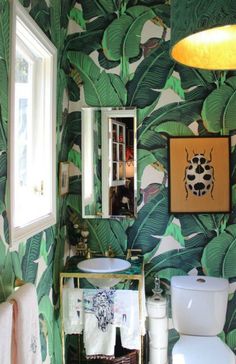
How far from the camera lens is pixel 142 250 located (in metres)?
2.54

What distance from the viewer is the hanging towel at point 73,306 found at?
7.06 ft

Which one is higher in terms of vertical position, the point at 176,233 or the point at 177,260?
the point at 176,233

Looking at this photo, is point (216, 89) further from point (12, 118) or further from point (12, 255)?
point (12, 255)

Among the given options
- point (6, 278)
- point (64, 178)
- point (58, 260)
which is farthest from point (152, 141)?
point (6, 278)

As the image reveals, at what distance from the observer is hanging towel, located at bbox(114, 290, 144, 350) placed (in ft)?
6.91

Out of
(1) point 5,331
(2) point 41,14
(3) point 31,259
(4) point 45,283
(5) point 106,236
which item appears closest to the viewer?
(1) point 5,331

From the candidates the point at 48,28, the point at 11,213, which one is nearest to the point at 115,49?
the point at 48,28

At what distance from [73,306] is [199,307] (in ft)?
2.65

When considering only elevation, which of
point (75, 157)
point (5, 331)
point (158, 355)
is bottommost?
point (158, 355)

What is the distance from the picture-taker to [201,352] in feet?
6.64

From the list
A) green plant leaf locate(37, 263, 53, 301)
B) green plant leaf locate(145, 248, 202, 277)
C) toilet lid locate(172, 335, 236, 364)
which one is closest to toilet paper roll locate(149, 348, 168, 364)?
toilet lid locate(172, 335, 236, 364)

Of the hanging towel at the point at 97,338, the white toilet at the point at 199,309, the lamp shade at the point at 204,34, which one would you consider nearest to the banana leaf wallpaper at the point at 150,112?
the white toilet at the point at 199,309

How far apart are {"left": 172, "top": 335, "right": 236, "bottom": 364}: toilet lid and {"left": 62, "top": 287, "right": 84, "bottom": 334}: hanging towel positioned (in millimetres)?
605

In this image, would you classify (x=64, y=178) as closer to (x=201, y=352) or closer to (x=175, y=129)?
(x=175, y=129)
